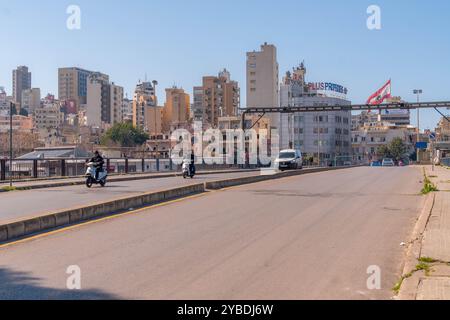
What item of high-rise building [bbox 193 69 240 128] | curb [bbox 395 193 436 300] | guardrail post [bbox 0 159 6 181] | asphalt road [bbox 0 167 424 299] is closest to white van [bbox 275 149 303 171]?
guardrail post [bbox 0 159 6 181]

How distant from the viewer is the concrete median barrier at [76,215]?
11281mm

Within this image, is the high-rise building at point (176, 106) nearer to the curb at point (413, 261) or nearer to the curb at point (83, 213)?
the curb at point (83, 213)

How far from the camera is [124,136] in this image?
13938 cm

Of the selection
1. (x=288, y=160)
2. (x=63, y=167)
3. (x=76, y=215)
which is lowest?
(x=76, y=215)

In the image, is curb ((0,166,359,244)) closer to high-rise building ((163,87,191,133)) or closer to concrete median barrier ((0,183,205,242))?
concrete median barrier ((0,183,205,242))

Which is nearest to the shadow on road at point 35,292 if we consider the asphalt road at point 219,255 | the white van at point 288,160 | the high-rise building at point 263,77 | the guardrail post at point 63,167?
the asphalt road at point 219,255

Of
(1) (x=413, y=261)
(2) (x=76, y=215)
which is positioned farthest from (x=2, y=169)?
(1) (x=413, y=261)

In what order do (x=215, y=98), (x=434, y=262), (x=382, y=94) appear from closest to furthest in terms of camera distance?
(x=434, y=262)
(x=382, y=94)
(x=215, y=98)

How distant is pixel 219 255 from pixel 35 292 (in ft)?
10.4

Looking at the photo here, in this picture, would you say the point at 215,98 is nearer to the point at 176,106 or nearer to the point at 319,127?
the point at 176,106

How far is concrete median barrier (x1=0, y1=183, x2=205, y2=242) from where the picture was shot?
11281 millimetres

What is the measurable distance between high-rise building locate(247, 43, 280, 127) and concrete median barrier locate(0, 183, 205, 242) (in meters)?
131
